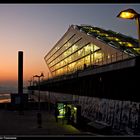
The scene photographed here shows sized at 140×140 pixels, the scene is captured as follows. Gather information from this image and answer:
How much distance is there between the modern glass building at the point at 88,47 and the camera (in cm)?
5401

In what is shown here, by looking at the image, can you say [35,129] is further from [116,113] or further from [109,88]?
[109,88]

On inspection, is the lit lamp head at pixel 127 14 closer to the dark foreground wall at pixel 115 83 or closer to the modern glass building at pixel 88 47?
the dark foreground wall at pixel 115 83

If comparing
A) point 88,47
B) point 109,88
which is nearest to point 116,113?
point 109,88

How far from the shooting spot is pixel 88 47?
240 feet

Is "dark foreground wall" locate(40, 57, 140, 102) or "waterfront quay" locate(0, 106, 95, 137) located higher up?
"dark foreground wall" locate(40, 57, 140, 102)

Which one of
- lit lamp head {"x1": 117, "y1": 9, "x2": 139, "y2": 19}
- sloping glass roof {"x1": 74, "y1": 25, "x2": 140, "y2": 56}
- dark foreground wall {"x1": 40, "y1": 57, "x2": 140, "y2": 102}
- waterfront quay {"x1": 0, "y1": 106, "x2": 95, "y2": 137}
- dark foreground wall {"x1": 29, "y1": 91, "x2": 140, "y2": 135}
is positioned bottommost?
waterfront quay {"x1": 0, "y1": 106, "x2": 95, "y2": 137}

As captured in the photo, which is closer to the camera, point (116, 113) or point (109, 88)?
point (116, 113)

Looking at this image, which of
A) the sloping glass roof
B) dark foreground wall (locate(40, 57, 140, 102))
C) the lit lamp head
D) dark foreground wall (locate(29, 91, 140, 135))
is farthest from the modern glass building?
the lit lamp head

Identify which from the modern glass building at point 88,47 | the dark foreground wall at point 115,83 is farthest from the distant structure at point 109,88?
the modern glass building at point 88,47

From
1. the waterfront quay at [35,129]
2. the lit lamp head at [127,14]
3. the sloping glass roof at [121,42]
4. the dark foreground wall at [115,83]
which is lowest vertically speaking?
the waterfront quay at [35,129]

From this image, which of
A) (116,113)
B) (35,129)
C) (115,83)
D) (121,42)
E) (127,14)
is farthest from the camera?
(121,42)

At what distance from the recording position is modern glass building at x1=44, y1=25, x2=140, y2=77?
2126 inches

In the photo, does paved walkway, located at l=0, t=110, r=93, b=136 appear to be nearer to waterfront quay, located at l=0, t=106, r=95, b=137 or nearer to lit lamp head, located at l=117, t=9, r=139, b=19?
waterfront quay, located at l=0, t=106, r=95, b=137

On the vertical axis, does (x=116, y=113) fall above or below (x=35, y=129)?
above
